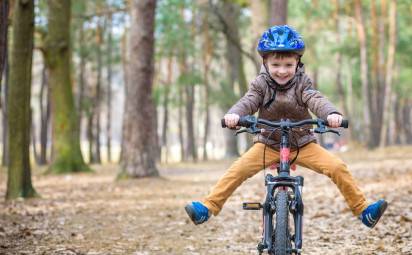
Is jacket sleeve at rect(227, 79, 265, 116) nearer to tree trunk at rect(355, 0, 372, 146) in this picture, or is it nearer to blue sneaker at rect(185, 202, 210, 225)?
blue sneaker at rect(185, 202, 210, 225)

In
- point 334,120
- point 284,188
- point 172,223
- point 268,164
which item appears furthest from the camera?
point 172,223

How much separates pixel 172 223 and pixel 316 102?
5.39 meters

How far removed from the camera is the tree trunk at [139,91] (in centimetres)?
1792

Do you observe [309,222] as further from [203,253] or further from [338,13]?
[338,13]

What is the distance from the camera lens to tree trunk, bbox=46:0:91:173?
71.5 ft

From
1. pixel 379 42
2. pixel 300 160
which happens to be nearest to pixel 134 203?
pixel 300 160

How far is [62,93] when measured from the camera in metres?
22.1

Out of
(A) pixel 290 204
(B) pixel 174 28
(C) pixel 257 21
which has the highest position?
(B) pixel 174 28

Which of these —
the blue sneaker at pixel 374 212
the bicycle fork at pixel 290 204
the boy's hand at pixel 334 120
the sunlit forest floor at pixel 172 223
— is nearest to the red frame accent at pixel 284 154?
the bicycle fork at pixel 290 204

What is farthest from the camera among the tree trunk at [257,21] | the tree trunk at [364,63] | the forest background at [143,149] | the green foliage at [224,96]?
the green foliage at [224,96]

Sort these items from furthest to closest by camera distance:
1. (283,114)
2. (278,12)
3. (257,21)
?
(257,21) < (278,12) < (283,114)

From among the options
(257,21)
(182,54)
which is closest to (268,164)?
(257,21)

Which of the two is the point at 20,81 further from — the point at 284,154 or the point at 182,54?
the point at 182,54

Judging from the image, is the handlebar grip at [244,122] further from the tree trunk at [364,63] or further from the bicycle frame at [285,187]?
the tree trunk at [364,63]
